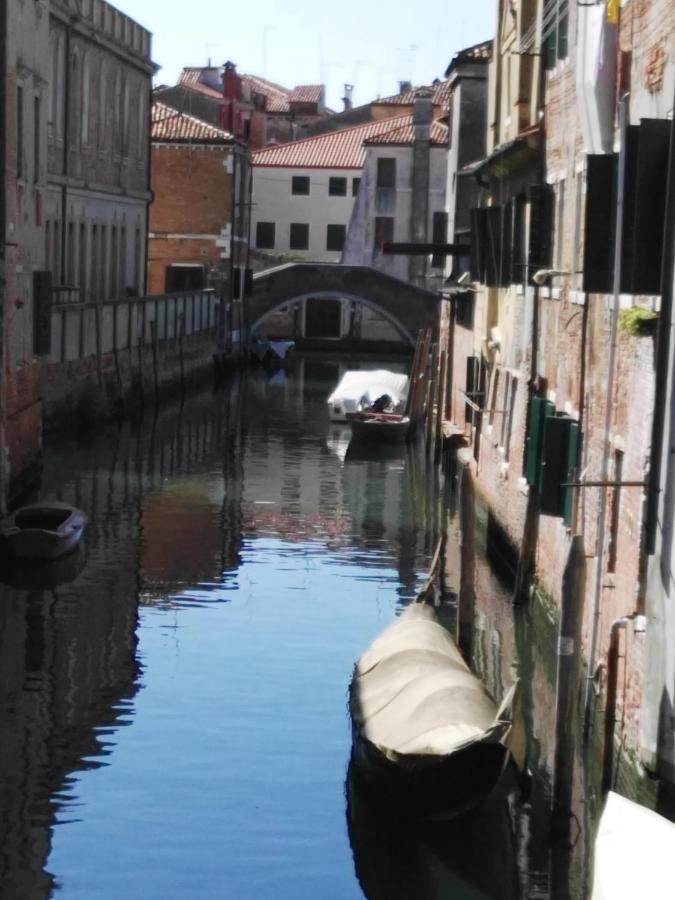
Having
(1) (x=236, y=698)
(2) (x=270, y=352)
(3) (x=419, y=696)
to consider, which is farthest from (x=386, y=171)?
(3) (x=419, y=696)

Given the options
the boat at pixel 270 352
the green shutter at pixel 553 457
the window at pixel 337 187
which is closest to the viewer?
the green shutter at pixel 553 457

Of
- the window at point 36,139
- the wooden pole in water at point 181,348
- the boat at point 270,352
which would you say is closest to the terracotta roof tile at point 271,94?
the boat at point 270,352

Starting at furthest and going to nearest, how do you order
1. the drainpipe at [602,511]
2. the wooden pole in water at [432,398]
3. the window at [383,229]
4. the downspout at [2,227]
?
1. the window at [383,229]
2. the wooden pole in water at [432,398]
3. the downspout at [2,227]
4. the drainpipe at [602,511]

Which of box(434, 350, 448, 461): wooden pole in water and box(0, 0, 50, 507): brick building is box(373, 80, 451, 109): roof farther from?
box(0, 0, 50, 507): brick building

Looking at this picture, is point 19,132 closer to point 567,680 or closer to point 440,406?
point 440,406

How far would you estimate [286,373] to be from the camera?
46.0 metres

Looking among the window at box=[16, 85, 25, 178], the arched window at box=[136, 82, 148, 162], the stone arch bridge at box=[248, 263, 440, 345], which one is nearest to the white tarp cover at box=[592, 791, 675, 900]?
the window at box=[16, 85, 25, 178]

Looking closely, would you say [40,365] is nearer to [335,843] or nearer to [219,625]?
[219,625]

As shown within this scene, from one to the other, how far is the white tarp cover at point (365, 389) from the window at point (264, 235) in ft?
81.1

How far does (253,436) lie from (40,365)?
8.62 meters

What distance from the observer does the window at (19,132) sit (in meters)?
20.8

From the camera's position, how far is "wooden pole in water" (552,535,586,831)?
9523 millimetres

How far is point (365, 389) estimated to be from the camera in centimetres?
3428

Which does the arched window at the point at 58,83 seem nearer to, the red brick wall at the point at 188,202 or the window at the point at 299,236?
the red brick wall at the point at 188,202
